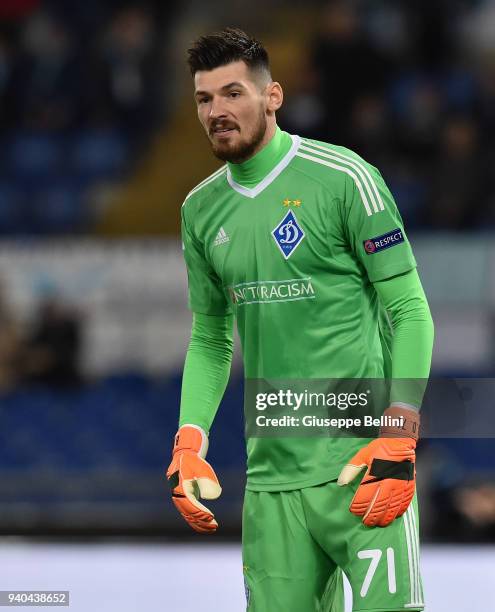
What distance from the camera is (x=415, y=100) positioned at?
8938 millimetres

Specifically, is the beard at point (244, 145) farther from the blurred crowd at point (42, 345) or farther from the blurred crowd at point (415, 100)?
the blurred crowd at point (415, 100)

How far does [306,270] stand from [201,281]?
337 mm

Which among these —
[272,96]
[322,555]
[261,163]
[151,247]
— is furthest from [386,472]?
[151,247]

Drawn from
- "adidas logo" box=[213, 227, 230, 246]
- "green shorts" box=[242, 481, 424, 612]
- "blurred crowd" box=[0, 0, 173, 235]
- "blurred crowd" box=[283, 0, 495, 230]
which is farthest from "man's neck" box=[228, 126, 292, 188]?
"blurred crowd" box=[0, 0, 173, 235]

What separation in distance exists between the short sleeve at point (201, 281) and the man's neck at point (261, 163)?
204 millimetres

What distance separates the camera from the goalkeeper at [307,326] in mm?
2566

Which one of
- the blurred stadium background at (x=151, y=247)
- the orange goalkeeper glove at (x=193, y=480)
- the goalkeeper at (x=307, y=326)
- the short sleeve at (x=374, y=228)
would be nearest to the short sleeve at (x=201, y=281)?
the goalkeeper at (x=307, y=326)

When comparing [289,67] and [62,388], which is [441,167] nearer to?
[289,67]

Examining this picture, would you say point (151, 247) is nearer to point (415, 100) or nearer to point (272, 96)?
point (415, 100)

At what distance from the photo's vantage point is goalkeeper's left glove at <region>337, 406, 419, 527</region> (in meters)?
2.48

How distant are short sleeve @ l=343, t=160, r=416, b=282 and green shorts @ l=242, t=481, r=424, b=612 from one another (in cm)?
49

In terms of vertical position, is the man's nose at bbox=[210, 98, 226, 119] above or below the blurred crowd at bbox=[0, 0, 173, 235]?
below

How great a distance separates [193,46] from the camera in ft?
8.89

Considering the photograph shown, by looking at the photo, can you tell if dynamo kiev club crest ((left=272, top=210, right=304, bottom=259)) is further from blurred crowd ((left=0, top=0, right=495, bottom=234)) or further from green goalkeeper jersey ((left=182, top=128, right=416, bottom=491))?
blurred crowd ((left=0, top=0, right=495, bottom=234))
